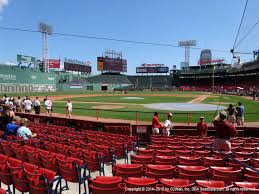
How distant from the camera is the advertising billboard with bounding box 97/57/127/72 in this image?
5167 inches

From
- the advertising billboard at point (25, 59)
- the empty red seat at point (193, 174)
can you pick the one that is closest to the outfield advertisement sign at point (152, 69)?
the advertising billboard at point (25, 59)

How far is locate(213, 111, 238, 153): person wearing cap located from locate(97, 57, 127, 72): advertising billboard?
124209mm

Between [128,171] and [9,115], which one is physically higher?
[9,115]

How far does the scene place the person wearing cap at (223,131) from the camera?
320 inches

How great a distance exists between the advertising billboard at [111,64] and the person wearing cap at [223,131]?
124209 mm

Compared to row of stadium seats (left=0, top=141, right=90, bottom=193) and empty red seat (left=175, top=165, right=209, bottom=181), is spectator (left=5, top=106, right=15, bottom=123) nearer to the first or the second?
row of stadium seats (left=0, top=141, right=90, bottom=193)

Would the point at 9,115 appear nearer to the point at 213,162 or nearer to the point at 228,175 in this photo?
the point at 213,162

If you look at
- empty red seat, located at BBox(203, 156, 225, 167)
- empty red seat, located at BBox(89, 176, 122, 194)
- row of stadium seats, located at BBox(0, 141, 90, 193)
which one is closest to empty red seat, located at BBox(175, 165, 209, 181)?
empty red seat, located at BBox(203, 156, 225, 167)

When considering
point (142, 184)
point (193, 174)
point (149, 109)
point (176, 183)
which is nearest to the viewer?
point (142, 184)

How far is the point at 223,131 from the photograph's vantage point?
26.9 ft

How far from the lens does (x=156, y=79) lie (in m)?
140

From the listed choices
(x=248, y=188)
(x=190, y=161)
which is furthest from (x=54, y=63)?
(x=248, y=188)

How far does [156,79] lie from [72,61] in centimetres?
3996

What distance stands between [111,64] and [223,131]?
128369 mm
